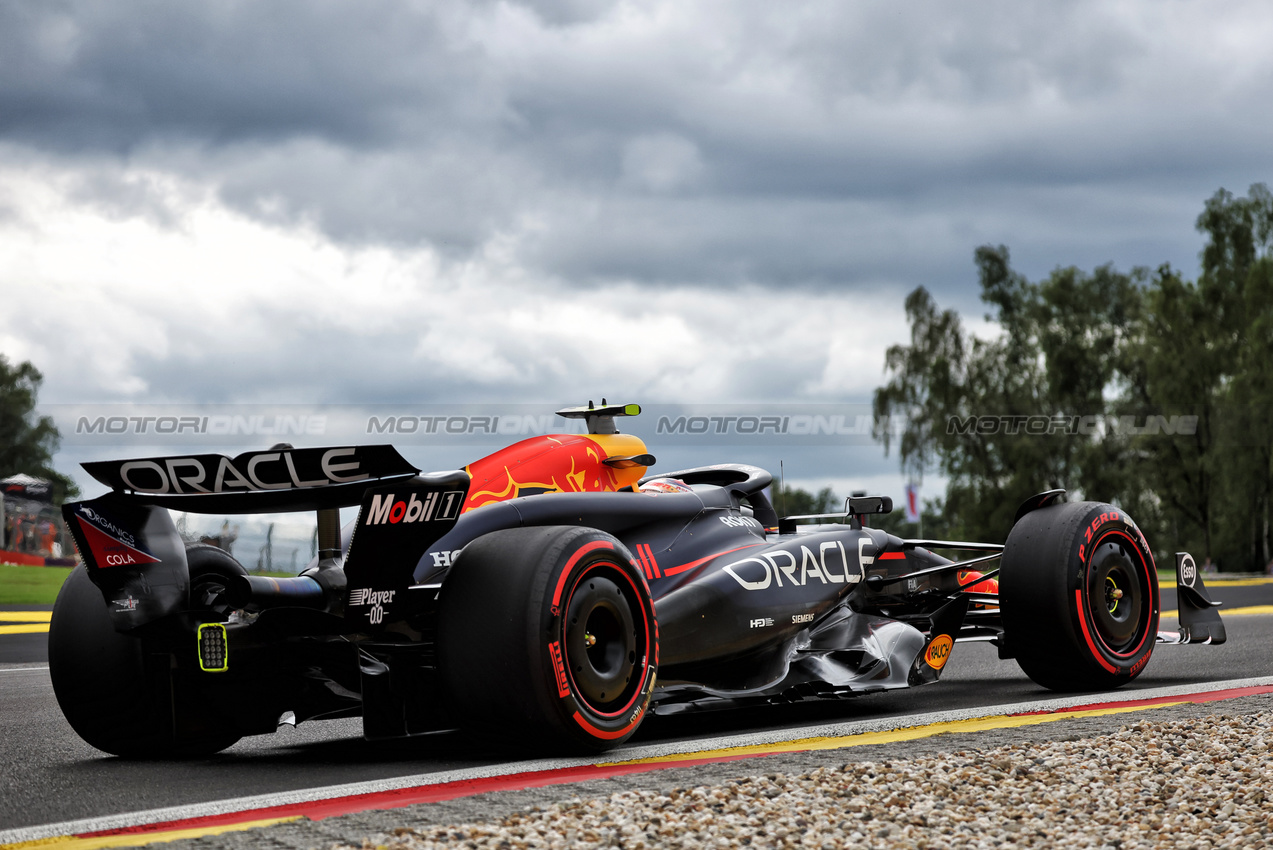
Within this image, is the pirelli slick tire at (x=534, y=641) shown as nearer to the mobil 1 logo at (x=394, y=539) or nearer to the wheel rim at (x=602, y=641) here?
the wheel rim at (x=602, y=641)

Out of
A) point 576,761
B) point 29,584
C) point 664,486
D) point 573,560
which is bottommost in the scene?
point 576,761

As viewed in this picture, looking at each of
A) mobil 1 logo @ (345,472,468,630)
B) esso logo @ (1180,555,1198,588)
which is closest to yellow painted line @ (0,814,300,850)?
mobil 1 logo @ (345,472,468,630)

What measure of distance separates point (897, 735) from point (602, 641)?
140 cm

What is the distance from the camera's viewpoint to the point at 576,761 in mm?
5113

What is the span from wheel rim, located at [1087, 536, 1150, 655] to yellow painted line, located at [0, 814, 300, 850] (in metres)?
5.17

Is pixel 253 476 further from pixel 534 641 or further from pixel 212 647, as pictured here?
pixel 534 641

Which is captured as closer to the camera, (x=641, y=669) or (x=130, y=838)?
(x=130, y=838)

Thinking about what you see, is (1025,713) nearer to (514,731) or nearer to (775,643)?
(775,643)

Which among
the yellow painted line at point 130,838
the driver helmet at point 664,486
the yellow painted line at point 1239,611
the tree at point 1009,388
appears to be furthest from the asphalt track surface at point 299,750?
the tree at point 1009,388

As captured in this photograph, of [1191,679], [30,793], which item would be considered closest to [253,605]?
[30,793]

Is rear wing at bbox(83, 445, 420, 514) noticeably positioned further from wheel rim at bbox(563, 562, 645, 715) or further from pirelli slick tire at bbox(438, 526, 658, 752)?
wheel rim at bbox(563, 562, 645, 715)

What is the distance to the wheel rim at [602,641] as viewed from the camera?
5.23 meters

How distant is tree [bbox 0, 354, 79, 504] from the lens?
58.9m

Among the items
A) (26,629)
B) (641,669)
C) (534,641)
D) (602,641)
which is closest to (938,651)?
(641,669)
